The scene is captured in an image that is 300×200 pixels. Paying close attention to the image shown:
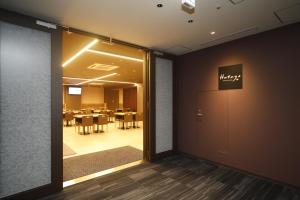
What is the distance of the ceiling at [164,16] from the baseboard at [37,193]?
2.61 meters

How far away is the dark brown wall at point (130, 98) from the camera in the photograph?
1707 centimetres

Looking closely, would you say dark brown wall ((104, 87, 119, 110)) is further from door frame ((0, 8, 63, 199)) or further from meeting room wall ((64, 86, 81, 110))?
door frame ((0, 8, 63, 199))

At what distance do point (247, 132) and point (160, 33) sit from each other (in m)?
2.61

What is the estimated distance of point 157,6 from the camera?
231cm

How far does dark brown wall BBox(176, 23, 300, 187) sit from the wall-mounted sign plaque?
0.32ft

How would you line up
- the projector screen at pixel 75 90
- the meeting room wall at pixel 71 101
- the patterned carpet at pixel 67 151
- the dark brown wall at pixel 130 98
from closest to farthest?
the patterned carpet at pixel 67 151
the meeting room wall at pixel 71 101
the projector screen at pixel 75 90
the dark brown wall at pixel 130 98

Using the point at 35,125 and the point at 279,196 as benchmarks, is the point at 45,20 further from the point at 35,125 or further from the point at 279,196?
the point at 279,196

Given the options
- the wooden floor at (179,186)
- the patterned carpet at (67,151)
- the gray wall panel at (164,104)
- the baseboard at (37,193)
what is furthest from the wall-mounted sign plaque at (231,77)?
the patterned carpet at (67,151)

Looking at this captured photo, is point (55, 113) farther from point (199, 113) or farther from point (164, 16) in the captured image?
point (199, 113)

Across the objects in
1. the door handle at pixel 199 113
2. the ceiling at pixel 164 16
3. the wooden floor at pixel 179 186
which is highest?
the ceiling at pixel 164 16

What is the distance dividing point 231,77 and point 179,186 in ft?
7.99

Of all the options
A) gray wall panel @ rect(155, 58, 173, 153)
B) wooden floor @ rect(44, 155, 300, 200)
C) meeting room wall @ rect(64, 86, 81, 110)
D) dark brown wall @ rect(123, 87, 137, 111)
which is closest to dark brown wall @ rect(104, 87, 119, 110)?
dark brown wall @ rect(123, 87, 137, 111)

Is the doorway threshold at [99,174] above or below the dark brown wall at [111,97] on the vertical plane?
below

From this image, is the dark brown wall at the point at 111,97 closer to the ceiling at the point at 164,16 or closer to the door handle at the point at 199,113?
the door handle at the point at 199,113
